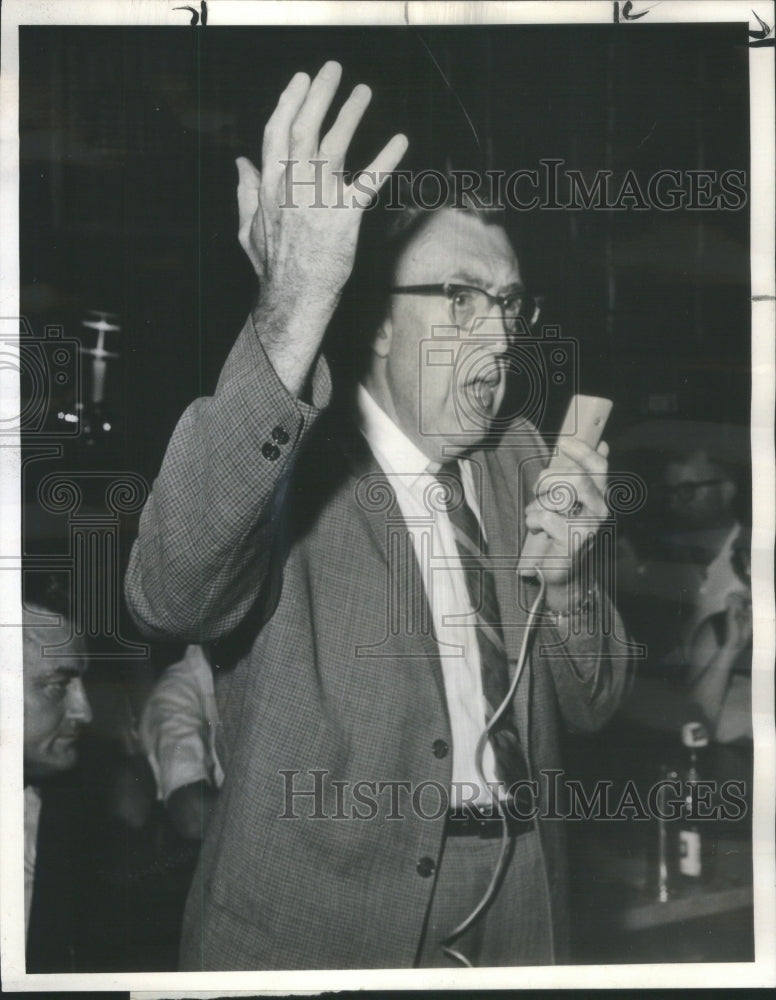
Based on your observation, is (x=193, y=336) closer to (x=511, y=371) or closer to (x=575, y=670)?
(x=511, y=371)

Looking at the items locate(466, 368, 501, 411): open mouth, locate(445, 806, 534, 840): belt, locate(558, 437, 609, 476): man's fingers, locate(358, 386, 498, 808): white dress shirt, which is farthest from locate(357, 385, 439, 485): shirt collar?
locate(445, 806, 534, 840): belt

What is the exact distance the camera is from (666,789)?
1.79 meters

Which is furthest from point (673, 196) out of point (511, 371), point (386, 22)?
point (386, 22)

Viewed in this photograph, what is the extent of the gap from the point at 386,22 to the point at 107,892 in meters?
1.64

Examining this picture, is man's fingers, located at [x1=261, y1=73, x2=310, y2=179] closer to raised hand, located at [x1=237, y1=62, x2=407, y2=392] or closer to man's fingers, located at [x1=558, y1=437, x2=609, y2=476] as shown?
raised hand, located at [x1=237, y1=62, x2=407, y2=392]

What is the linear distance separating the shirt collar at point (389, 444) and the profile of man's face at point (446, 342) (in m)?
0.01

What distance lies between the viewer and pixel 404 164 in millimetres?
1720

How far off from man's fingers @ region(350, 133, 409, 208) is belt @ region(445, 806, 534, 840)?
1079 mm

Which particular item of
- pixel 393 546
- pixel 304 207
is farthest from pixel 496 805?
pixel 304 207

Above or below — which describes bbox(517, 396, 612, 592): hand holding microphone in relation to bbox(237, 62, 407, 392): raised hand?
below

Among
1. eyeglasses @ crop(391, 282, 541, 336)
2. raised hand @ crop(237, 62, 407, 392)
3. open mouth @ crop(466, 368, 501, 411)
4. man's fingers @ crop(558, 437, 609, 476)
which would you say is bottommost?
man's fingers @ crop(558, 437, 609, 476)

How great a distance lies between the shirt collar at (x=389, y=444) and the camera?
172cm

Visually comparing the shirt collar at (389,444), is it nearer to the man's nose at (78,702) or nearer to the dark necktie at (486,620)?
the dark necktie at (486,620)

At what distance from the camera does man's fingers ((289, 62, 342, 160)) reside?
5.58 ft
